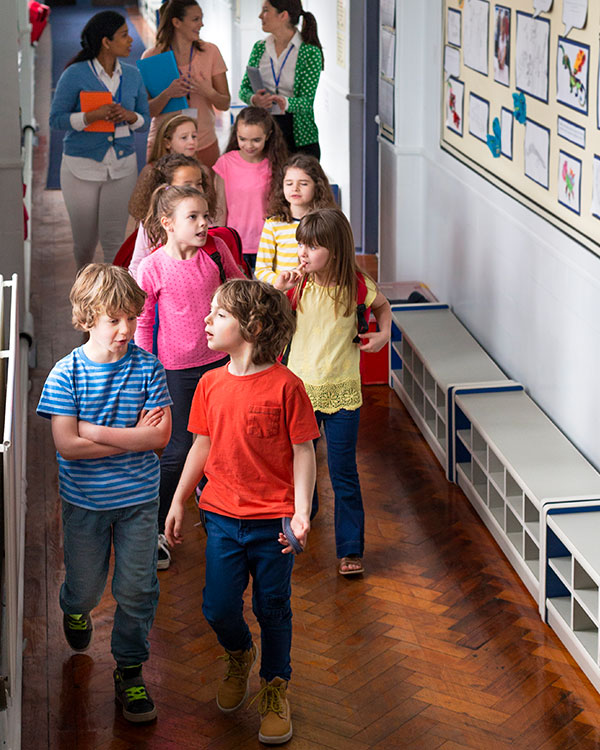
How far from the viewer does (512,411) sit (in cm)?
536

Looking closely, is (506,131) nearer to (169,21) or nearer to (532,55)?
(532,55)

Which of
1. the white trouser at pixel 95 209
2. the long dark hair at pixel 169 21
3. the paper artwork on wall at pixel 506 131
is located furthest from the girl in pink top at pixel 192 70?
the paper artwork on wall at pixel 506 131

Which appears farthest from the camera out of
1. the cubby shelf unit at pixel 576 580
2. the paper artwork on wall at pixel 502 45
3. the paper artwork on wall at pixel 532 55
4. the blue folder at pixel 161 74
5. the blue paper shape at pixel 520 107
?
the blue folder at pixel 161 74

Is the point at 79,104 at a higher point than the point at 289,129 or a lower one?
higher

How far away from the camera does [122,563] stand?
12.2 ft

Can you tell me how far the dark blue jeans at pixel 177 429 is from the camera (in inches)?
A: 185

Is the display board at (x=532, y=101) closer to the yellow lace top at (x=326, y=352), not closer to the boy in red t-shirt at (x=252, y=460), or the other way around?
the yellow lace top at (x=326, y=352)

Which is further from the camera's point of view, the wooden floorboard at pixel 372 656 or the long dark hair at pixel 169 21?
the long dark hair at pixel 169 21

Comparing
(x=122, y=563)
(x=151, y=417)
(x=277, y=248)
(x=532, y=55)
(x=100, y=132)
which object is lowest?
(x=122, y=563)

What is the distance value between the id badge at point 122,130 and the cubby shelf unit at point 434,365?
1.98 meters

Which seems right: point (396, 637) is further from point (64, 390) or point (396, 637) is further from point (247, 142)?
point (247, 142)

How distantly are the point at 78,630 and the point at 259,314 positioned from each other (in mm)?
1436

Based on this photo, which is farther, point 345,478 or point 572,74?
point 572,74

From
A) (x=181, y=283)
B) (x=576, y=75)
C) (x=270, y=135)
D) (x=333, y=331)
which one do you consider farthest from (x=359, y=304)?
(x=270, y=135)
